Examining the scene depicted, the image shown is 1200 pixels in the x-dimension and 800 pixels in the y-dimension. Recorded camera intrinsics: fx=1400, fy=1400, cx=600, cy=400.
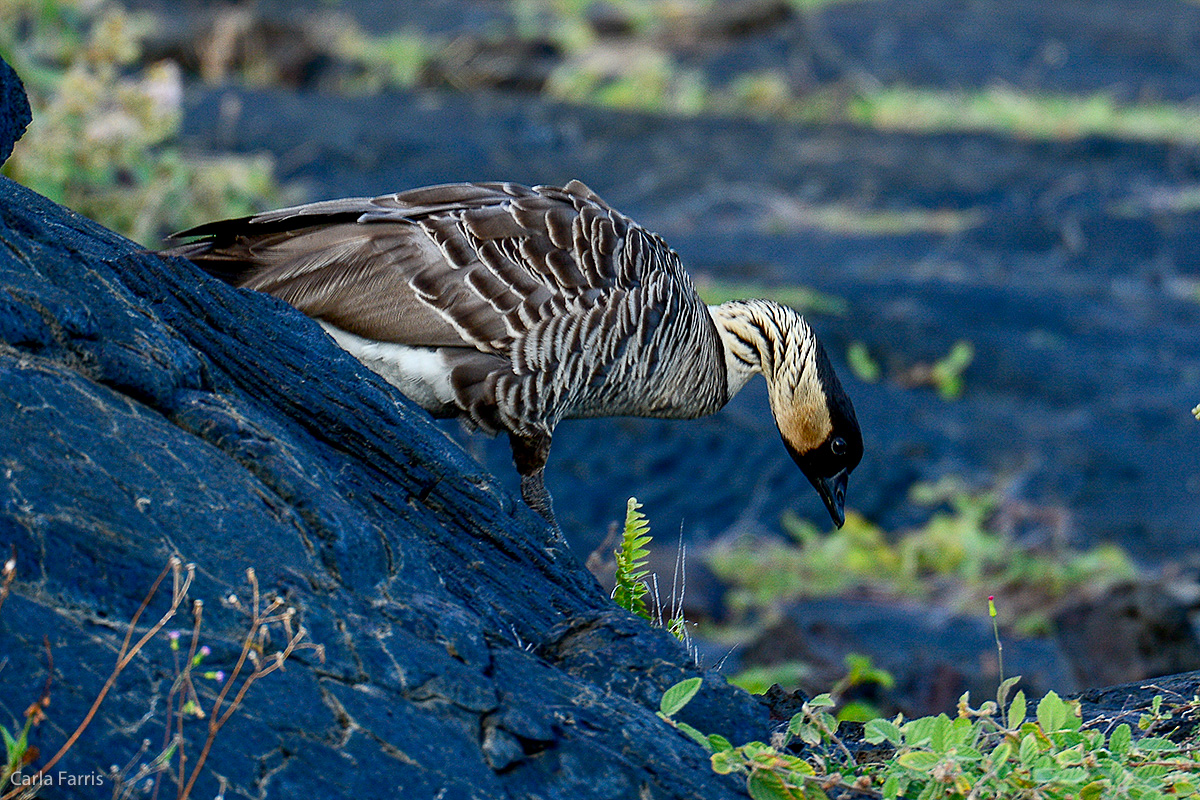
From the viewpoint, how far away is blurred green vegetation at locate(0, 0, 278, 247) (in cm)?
840

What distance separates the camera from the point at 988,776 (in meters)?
2.75

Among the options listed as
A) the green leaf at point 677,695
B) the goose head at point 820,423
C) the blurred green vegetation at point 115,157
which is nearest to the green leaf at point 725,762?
the green leaf at point 677,695

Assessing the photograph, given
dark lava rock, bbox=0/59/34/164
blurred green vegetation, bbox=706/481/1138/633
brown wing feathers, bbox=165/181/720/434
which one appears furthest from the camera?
blurred green vegetation, bbox=706/481/1138/633

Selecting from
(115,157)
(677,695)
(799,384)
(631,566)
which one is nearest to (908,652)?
(799,384)

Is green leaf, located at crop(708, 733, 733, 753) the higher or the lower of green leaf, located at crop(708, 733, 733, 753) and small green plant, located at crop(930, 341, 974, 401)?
the higher

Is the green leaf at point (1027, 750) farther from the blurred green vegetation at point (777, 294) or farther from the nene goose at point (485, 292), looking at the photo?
the blurred green vegetation at point (777, 294)

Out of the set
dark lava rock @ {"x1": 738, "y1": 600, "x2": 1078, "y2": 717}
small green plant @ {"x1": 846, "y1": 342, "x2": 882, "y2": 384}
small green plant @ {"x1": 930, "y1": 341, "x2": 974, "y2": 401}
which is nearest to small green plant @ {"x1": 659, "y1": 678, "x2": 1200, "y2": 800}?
dark lava rock @ {"x1": 738, "y1": 600, "x2": 1078, "y2": 717}

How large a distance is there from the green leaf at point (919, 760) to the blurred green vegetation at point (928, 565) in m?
5.88

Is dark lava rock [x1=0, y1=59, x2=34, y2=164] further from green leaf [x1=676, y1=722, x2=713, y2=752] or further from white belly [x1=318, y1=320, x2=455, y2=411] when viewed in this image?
green leaf [x1=676, y1=722, x2=713, y2=752]

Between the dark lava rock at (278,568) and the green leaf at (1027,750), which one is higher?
the dark lava rock at (278,568)

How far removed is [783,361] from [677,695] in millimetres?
2805

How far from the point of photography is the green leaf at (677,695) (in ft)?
9.18

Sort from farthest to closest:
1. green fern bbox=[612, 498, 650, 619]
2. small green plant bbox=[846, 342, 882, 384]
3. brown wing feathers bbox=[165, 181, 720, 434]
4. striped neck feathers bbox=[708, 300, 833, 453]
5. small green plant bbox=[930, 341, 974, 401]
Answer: small green plant bbox=[930, 341, 974, 401] → small green plant bbox=[846, 342, 882, 384] → striped neck feathers bbox=[708, 300, 833, 453] → brown wing feathers bbox=[165, 181, 720, 434] → green fern bbox=[612, 498, 650, 619]

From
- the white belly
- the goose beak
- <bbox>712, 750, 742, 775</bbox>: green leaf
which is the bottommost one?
the goose beak
